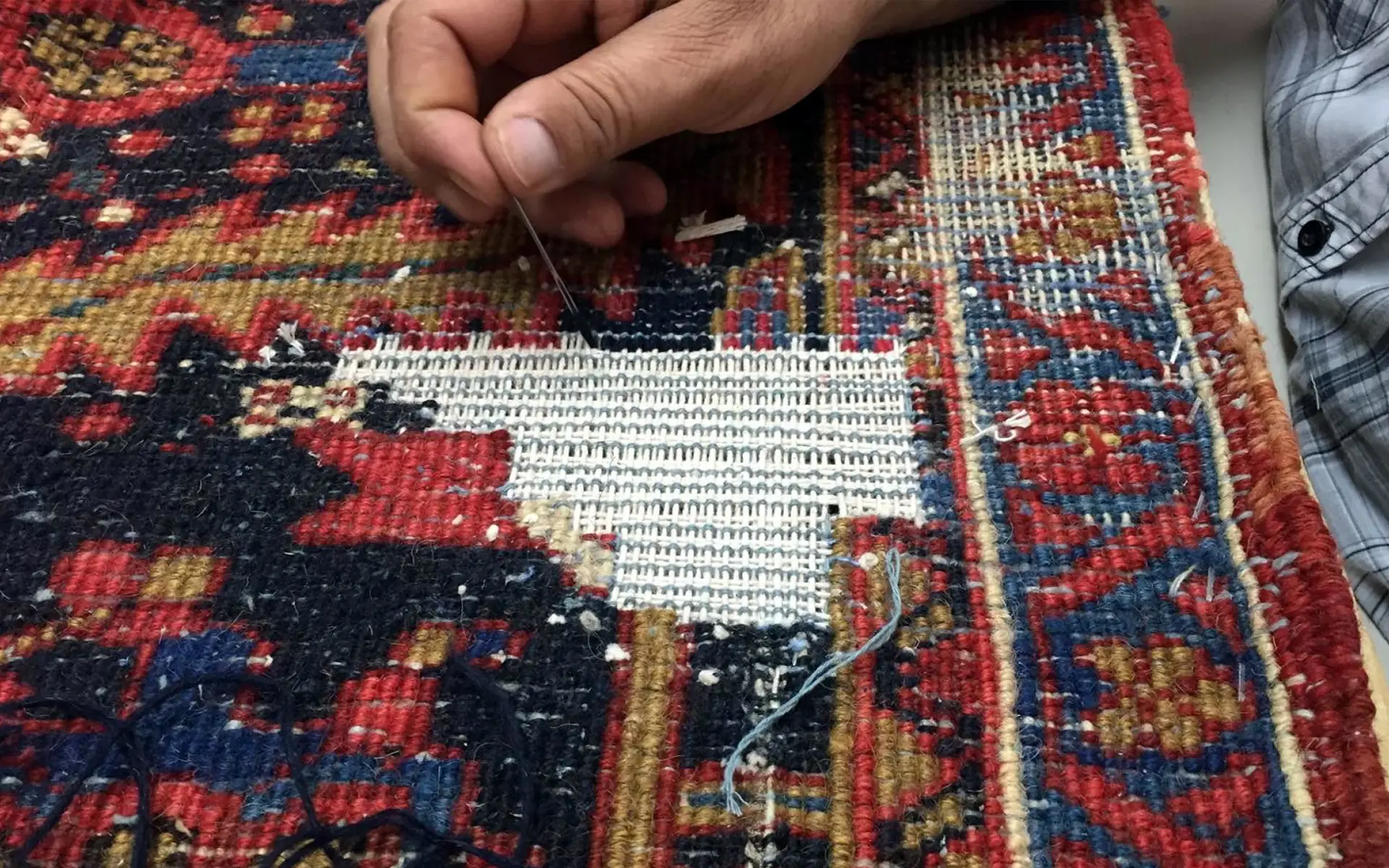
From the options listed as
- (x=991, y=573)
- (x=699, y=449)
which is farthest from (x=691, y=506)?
(x=991, y=573)

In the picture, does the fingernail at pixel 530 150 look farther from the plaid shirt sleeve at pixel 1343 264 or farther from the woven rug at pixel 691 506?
the plaid shirt sleeve at pixel 1343 264

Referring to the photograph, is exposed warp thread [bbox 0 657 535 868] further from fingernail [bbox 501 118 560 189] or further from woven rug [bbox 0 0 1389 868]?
fingernail [bbox 501 118 560 189]

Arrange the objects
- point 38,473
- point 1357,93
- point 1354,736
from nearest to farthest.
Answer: point 1354,736 < point 38,473 < point 1357,93

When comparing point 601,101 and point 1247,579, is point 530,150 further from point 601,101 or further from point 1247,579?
point 1247,579

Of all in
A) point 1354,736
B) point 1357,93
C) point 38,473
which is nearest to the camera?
point 1354,736

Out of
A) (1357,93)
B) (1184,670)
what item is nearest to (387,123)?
(1184,670)

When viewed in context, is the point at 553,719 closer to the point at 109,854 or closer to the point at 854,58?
the point at 109,854
